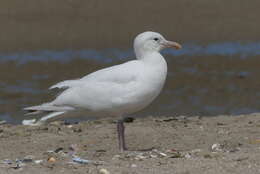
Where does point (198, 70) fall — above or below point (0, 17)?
below

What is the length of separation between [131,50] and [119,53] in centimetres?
25

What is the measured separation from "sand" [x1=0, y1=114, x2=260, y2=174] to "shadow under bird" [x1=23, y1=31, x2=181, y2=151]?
47 centimetres

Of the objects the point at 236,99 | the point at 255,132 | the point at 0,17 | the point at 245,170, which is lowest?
the point at 245,170

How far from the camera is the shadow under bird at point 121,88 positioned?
9102 mm

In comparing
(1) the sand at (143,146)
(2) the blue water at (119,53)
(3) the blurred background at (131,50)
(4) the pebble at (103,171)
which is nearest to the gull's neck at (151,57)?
(1) the sand at (143,146)

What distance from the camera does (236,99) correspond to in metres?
13.6

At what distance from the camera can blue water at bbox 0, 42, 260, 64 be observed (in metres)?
16.3

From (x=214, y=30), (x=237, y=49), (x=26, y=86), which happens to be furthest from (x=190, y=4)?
(x=26, y=86)

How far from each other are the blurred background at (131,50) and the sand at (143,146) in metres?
2.11

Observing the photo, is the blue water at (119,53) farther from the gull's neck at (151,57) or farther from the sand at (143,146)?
the gull's neck at (151,57)

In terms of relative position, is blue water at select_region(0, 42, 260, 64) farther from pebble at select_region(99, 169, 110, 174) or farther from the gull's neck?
pebble at select_region(99, 169, 110, 174)

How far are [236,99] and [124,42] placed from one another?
4.37m

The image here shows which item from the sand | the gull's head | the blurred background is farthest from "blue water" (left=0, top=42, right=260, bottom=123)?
the gull's head

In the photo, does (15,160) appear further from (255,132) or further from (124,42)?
(124,42)
